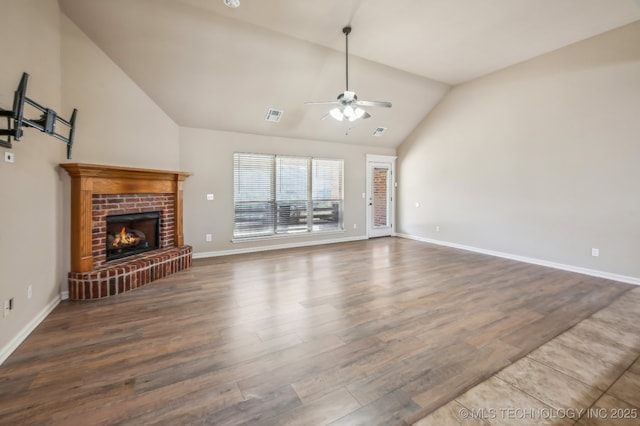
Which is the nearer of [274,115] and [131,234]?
[131,234]

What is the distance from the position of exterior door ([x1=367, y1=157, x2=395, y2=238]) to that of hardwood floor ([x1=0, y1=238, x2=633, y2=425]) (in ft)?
11.6

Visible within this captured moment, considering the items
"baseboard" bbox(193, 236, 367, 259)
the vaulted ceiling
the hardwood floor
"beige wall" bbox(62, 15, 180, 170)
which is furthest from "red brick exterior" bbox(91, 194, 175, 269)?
the vaulted ceiling

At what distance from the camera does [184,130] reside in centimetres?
541

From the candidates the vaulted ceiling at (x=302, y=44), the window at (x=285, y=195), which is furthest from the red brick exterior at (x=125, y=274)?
the vaulted ceiling at (x=302, y=44)

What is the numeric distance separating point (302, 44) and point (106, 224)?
12.9ft

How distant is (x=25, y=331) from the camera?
2537mm

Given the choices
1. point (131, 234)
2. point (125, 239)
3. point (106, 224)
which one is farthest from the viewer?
point (131, 234)

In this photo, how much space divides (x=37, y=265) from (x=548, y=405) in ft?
14.8

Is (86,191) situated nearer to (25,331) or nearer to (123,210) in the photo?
(123,210)

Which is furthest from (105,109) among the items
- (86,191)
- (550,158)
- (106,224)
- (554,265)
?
(554,265)

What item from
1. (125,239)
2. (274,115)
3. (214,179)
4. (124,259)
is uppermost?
(274,115)

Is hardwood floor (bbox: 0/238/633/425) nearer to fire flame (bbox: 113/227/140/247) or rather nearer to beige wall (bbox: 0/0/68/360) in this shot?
beige wall (bbox: 0/0/68/360)

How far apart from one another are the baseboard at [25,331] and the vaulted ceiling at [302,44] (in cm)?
332

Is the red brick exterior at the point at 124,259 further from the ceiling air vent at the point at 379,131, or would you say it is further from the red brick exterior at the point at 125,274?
the ceiling air vent at the point at 379,131
